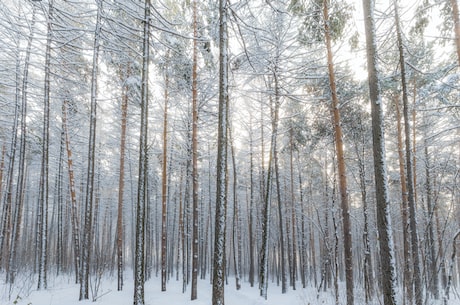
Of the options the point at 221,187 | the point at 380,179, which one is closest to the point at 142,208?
the point at 221,187

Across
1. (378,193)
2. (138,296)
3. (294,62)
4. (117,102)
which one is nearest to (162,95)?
(117,102)

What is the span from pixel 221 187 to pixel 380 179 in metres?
3.28

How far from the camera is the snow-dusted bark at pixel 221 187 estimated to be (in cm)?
612

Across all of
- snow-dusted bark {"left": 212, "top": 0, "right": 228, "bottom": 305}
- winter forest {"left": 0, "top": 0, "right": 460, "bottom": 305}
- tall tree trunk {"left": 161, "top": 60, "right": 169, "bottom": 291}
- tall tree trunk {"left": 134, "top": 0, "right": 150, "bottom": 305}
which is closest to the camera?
snow-dusted bark {"left": 212, "top": 0, "right": 228, "bottom": 305}

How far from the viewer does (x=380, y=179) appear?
17.3 ft

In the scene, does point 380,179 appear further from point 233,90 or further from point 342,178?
point 233,90

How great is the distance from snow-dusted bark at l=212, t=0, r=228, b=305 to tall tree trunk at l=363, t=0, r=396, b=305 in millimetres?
3152

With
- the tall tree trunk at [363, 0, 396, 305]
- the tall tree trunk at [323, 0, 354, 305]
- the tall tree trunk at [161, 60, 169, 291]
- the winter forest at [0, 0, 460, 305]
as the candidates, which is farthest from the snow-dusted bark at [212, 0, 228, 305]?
the tall tree trunk at [161, 60, 169, 291]

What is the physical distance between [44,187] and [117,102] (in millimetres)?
5802

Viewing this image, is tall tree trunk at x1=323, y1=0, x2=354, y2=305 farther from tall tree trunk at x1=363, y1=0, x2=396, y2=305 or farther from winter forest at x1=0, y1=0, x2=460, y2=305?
tall tree trunk at x1=363, y1=0, x2=396, y2=305

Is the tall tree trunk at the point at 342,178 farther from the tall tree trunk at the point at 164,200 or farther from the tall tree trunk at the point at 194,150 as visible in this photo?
the tall tree trunk at the point at 164,200

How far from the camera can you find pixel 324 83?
41.9 ft

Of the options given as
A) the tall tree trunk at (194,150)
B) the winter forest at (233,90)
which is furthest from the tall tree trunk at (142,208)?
the tall tree trunk at (194,150)

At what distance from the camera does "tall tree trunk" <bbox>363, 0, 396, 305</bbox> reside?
4.88 metres
